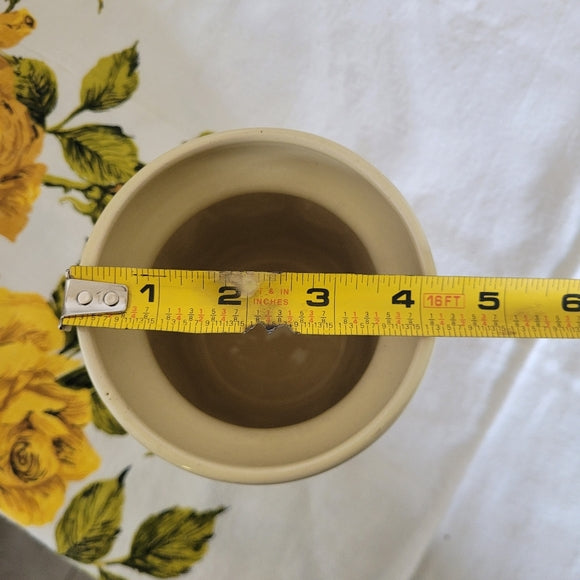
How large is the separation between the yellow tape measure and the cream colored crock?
0.07 ft

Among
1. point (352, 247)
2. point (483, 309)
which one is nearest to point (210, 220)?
point (352, 247)

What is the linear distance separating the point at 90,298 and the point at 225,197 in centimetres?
17

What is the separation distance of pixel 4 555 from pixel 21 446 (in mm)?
362

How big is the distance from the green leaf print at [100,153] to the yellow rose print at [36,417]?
172mm

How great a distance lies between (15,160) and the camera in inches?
28.7

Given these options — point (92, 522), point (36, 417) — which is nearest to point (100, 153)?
point (36, 417)

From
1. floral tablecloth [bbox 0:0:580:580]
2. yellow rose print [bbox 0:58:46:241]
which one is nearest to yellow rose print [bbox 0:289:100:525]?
floral tablecloth [bbox 0:0:580:580]

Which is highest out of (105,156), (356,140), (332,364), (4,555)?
(356,140)

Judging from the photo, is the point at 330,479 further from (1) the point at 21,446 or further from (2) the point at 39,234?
(2) the point at 39,234

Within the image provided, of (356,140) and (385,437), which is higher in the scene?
(356,140)

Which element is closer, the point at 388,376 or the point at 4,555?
the point at 388,376

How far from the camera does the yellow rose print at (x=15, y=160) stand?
72cm

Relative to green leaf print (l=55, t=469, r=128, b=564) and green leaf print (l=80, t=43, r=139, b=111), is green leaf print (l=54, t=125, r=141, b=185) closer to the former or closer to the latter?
green leaf print (l=80, t=43, r=139, b=111)

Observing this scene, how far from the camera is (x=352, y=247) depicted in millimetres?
597
